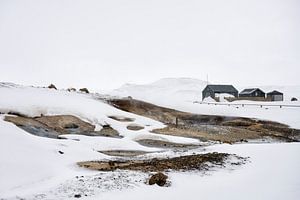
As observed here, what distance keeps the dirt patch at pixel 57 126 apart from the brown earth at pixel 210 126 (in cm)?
551

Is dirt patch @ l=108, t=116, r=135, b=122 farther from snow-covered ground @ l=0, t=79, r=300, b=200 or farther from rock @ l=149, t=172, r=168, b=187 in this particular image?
rock @ l=149, t=172, r=168, b=187

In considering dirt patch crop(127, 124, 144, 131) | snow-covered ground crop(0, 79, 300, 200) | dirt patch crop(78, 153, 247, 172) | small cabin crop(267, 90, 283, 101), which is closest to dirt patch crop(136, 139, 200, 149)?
snow-covered ground crop(0, 79, 300, 200)

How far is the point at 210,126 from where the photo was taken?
119ft

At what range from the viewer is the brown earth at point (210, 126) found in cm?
2959

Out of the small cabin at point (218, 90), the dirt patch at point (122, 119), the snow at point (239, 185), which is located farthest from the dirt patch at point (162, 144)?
the small cabin at point (218, 90)

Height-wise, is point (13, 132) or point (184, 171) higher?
point (13, 132)

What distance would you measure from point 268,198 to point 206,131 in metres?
23.4

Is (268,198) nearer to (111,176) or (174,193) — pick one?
(174,193)

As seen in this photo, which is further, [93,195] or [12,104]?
[12,104]

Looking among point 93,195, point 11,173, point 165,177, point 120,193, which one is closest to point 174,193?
point 165,177

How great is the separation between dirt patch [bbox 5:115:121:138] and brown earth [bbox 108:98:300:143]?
217 inches

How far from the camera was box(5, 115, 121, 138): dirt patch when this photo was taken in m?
23.3

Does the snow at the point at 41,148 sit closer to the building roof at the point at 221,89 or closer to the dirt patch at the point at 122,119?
the dirt patch at the point at 122,119

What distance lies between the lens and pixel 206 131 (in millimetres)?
32031
